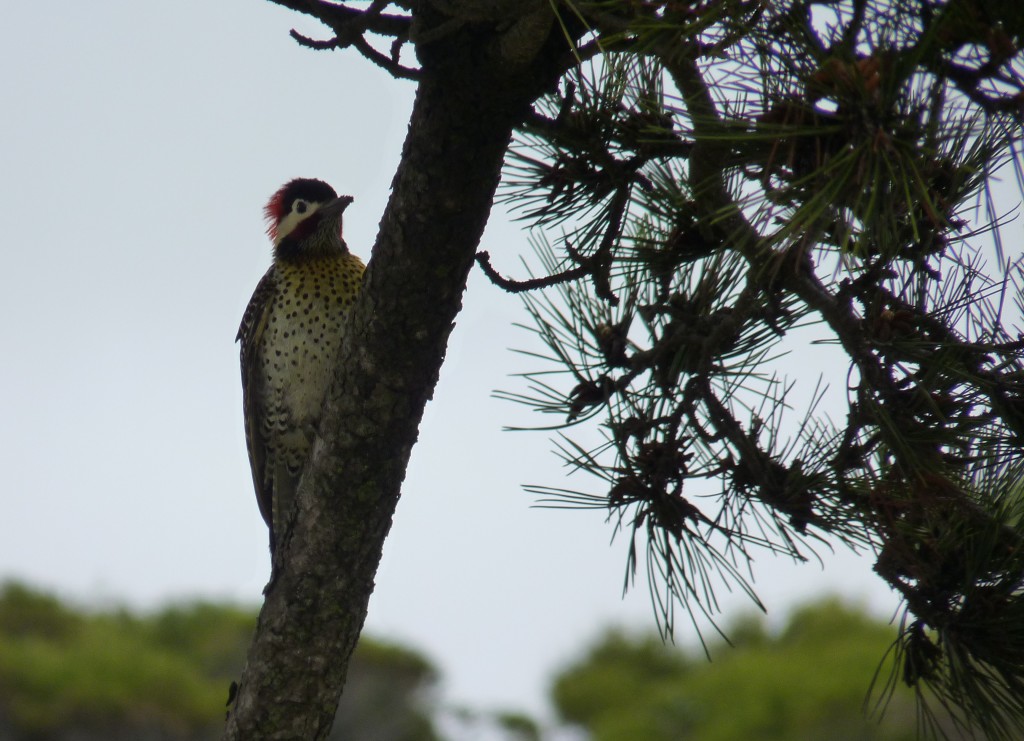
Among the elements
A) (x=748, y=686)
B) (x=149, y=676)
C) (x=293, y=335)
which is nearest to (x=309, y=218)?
(x=293, y=335)

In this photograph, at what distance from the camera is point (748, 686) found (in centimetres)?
2073

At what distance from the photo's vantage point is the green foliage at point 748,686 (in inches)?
685

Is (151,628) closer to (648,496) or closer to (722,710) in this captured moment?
(722,710)

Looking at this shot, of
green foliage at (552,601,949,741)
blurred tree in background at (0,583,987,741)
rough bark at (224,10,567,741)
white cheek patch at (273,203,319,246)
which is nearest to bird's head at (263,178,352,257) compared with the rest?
white cheek patch at (273,203,319,246)

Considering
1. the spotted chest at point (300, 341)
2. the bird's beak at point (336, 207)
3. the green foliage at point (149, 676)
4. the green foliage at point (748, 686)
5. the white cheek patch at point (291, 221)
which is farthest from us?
the green foliage at point (748, 686)

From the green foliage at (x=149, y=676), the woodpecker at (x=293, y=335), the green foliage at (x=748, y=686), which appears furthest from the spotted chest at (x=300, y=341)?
the green foliage at (x=748, y=686)

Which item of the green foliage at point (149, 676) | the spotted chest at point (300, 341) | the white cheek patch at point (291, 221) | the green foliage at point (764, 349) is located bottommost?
the green foliage at point (764, 349)

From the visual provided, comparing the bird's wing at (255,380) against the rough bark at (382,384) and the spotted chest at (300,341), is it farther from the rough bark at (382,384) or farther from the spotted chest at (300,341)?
the rough bark at (382,384)

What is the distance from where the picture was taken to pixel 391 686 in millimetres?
16828

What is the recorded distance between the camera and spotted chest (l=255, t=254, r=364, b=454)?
5.64 metres

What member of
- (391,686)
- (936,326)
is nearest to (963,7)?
(936,326)

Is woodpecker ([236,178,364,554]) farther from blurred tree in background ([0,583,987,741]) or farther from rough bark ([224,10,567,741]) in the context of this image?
blurred tree in background ([0,583,987,741])

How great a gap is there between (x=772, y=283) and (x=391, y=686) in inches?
598

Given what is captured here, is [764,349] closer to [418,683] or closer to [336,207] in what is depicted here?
[336,207]
